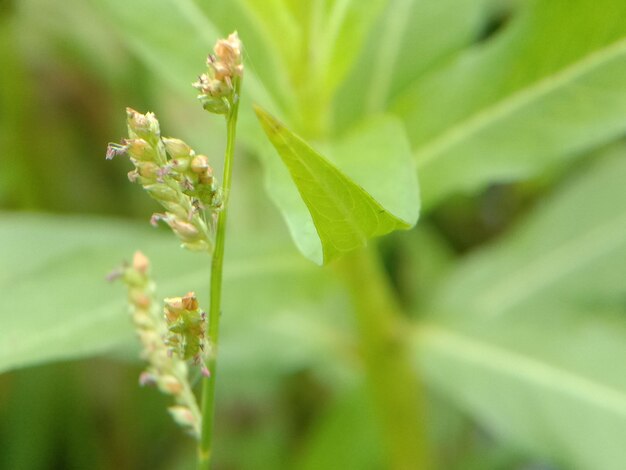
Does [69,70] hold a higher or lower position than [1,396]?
higher

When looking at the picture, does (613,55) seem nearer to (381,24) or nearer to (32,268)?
(381,24)

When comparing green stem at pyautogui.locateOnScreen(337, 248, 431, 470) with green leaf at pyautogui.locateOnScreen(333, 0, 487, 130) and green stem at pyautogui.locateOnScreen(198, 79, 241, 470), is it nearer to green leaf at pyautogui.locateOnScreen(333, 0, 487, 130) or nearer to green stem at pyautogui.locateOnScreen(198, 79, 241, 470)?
green leaf at pyautogui.locateOnScreen(333, 0, 487, 130)

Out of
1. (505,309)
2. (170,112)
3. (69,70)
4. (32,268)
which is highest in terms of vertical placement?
(69,70)

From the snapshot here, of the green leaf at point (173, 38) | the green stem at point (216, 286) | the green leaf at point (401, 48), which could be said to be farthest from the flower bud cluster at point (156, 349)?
the green leaf at point (401, 48)

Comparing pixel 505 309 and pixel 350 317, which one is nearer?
pixel 505 309

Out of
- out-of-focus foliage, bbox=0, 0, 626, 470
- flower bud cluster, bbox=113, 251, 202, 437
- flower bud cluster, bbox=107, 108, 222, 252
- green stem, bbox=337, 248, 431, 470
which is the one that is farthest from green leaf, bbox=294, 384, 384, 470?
flower bud cluster, bbox=107, 108, 222, 252

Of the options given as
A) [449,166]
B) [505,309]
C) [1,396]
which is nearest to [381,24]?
[449,166]
